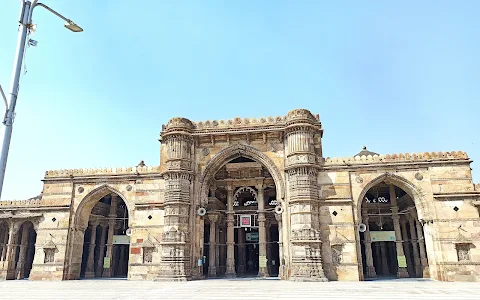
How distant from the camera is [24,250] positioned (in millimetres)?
29891

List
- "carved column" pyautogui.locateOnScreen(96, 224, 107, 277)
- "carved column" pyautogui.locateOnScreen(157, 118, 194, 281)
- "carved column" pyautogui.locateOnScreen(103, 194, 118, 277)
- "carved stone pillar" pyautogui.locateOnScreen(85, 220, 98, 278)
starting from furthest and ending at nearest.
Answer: "carved column" pyautogui.locateOnScreen(96, 224, 107, 277) → "carved stone pillar" pyautogui.locateOnScreen(85, 220, 98, 278) → "carved column" pyautogui.locateOnScreen(103, 194, 118, 277) → "carved column" pyautogui.locateOnScreen(157, 118, 194, 281)

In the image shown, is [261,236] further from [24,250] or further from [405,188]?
[24,250]

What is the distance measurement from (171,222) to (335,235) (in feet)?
37.6

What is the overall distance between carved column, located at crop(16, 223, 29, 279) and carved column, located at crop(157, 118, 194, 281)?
13.6 meters

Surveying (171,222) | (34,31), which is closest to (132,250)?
(171,222)

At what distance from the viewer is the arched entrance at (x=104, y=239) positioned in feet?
96.9

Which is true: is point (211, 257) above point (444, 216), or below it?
below

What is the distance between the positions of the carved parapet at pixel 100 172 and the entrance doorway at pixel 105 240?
253 cm

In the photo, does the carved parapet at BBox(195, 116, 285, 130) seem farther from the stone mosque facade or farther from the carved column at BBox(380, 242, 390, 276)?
the carved column at BBox(380, 242, 390, 276)

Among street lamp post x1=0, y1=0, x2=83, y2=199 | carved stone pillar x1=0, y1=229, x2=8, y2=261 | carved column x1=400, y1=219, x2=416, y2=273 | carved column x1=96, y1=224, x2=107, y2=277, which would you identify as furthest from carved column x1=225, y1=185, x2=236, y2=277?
street lamp post x1=0, y1=0, x2=83, y2=199

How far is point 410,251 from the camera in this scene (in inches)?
1292

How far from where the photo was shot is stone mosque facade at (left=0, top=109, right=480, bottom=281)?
23594 mm

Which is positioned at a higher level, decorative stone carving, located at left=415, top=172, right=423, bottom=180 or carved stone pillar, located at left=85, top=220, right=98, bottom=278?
decorative stone carving, located at left=415, top=172, right=423, bottom=180

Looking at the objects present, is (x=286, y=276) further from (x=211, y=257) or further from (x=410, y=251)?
(x=410, y=251)
